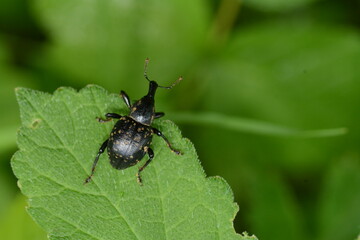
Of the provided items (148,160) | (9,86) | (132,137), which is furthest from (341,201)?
(9,86)

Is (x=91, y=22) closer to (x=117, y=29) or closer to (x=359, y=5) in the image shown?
(x=117, y=29)

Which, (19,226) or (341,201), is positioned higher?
(341,201)

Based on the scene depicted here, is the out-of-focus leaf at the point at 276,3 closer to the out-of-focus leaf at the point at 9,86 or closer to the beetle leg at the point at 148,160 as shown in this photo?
the beetle leg at the point at 148,160

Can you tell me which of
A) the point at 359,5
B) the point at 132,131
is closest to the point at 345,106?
the point at 359,5

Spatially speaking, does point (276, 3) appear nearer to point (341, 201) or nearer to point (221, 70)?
point (221, 70)

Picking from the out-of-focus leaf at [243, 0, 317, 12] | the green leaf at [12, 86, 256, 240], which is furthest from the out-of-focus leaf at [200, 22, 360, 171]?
the green leaf at [12, 86, 256, 240]

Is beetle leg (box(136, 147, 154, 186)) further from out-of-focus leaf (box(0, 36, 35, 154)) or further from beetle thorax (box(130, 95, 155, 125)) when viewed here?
out-of-focus leaf (box(0, 36, 35, 154))
